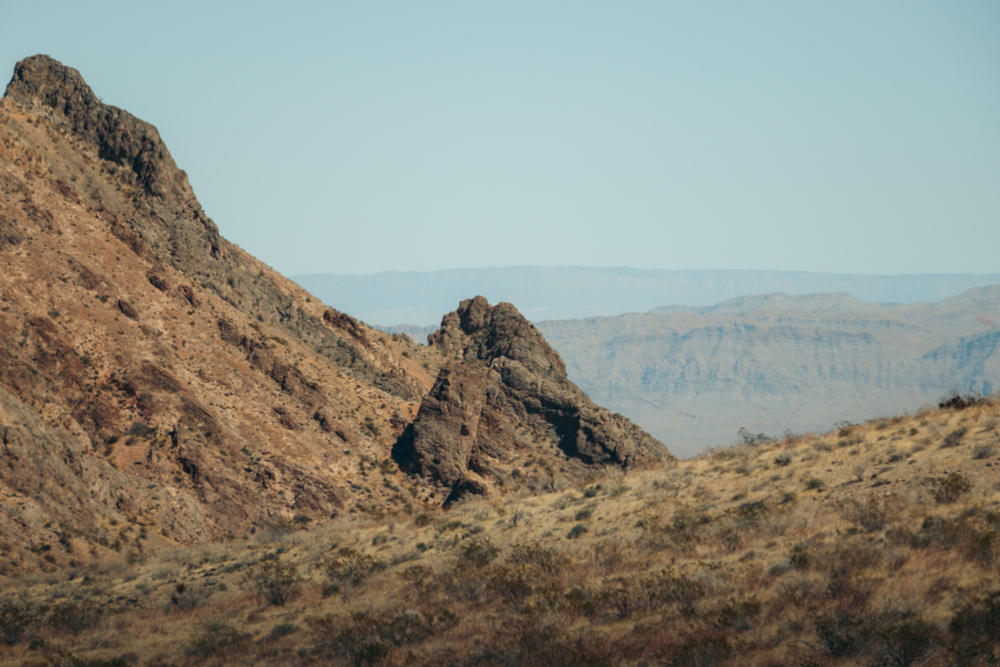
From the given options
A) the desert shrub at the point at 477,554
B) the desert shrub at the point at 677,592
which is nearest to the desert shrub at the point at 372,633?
the desert shrub at the point at 477,554

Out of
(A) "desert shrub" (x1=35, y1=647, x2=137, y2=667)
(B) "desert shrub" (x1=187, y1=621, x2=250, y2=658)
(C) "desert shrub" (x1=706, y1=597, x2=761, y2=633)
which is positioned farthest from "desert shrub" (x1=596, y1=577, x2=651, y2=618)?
(A) "desert shrub" (x1=35, y1=647, x2=137, y2=667)

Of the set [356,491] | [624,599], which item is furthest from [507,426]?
[624,599]

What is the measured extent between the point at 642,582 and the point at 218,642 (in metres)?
10.5

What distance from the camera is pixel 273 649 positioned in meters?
19.3

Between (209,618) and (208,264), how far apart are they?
44941mm

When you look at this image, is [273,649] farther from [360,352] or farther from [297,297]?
[297,297]

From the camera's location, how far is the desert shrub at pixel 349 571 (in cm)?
2452

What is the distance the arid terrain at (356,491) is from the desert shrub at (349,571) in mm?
129

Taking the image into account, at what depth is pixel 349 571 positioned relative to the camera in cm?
2506

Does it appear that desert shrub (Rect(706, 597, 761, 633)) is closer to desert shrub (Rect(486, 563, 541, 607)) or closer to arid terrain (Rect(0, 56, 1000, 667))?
arid terrain (Rect(0, 56, 1000, 667))

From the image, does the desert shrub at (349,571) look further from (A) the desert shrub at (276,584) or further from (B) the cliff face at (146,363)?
(B) the cliff face at (146,363)

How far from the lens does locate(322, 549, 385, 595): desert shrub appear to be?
24516 mm

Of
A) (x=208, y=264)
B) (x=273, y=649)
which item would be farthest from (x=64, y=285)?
(x=273, y=649)

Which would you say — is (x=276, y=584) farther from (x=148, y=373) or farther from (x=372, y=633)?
(x=148, y=373)
